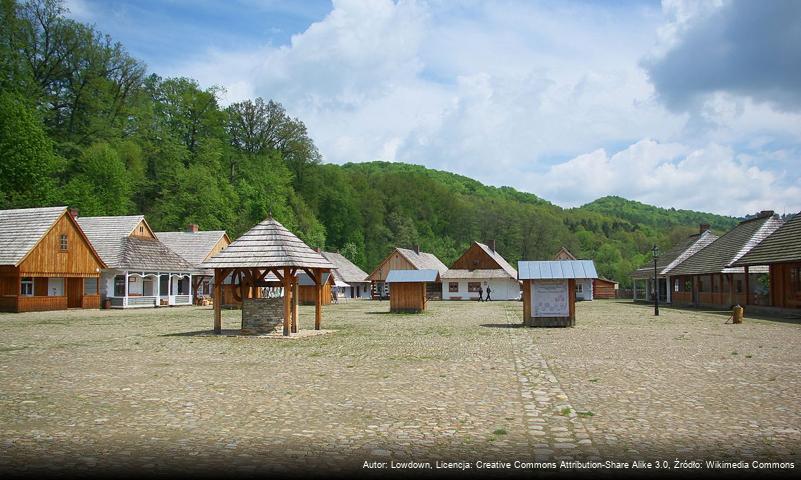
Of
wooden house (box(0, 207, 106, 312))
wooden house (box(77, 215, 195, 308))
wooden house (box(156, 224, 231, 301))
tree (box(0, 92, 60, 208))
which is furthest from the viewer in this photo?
wooden house (box(156, 224, 231, 301))

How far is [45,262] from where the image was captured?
35656 mm

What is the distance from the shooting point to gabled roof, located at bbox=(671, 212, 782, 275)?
38.6m

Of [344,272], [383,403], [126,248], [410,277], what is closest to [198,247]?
[126,248]

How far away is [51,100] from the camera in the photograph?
5103cm

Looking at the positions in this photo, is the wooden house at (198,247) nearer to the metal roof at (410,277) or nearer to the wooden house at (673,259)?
the metal roof at (410,277)

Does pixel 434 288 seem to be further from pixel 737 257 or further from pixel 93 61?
pixel 93 61

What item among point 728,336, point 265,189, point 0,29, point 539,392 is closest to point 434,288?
point 265,189

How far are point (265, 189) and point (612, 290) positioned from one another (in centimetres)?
4230

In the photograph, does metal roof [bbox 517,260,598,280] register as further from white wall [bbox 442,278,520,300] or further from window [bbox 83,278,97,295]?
white wall [bbox 442,278,520,300]

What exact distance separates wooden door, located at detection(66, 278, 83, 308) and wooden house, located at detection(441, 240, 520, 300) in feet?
111

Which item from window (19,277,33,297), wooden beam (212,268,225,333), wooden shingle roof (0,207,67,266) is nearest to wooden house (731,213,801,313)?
wooden beam (212,268,225,333)

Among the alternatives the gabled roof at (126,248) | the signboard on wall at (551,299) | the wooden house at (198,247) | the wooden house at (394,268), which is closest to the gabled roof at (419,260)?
the wooden house at (394,268)

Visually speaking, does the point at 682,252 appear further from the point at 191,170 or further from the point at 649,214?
the point at 649,214

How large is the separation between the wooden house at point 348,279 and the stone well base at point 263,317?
3532 centimetres
